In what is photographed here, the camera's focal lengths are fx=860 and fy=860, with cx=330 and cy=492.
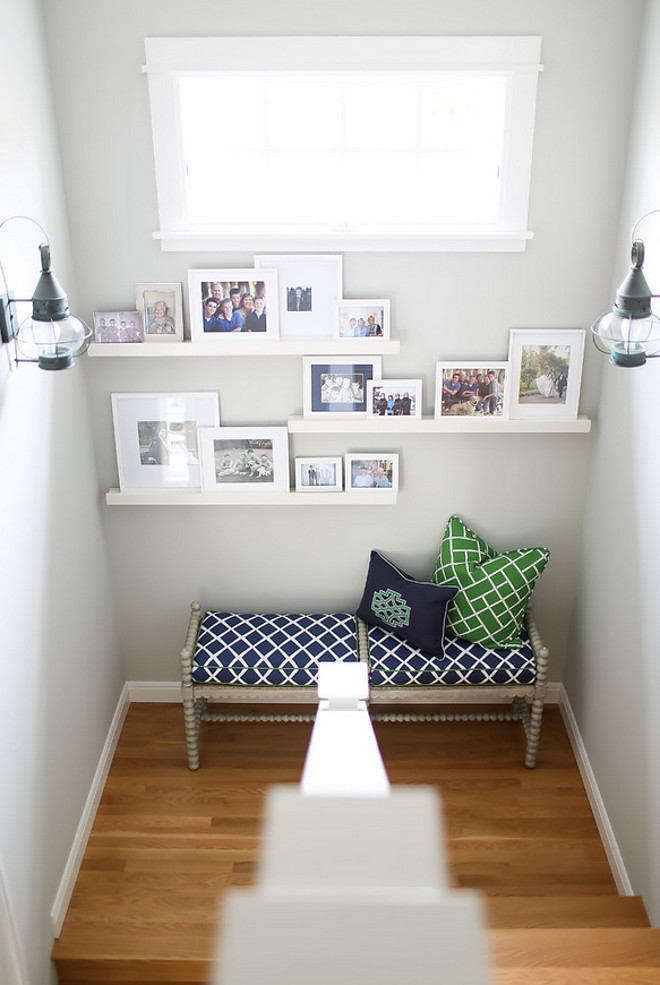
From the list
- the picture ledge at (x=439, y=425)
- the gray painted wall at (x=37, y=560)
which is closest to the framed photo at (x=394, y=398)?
the picture ledge at (x=439, y=425)

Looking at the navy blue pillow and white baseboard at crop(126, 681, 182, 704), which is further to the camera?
white baseboard at crop(126, 681, 182, 704)

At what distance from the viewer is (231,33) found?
2.89 m

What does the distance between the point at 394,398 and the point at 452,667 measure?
107 cm

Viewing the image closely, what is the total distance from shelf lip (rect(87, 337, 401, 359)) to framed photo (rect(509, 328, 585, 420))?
0.47 metres

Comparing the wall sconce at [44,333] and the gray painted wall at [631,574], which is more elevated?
the wall sconce at [44,333]

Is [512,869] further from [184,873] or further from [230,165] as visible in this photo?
[230,165]

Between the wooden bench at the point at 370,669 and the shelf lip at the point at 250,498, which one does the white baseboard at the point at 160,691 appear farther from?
the shelf lip at the point at 250,498

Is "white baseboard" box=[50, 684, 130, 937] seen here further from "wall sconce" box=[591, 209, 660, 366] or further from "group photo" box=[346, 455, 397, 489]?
"wall sconce" box=[591, 209, 660, 366]

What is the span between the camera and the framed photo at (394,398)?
10.8 ft

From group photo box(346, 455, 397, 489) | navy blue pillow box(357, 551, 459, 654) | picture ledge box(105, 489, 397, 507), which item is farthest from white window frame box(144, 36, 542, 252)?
navy blue pillow box(357, 551, 459, 654)

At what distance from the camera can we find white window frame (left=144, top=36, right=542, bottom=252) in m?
2.88

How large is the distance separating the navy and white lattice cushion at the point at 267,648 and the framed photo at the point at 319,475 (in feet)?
1.90

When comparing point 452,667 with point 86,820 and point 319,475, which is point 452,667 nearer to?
point 319,475

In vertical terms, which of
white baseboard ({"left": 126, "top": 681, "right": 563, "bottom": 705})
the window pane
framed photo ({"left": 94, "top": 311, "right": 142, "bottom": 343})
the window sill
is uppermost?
the window pane
